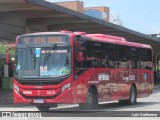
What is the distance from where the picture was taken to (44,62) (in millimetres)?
16875

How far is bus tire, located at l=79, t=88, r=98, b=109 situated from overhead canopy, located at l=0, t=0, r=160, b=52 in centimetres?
692

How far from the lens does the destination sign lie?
1716 cm

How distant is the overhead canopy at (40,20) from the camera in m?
25.5

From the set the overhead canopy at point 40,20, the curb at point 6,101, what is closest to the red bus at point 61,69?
the overhead canopy at point 40,20

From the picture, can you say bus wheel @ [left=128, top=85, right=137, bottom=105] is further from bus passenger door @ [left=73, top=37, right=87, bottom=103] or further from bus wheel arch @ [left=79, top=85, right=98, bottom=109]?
bus passenger door @ [left=73, top=37, right=87, bottom=103]

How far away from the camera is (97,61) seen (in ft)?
62.3

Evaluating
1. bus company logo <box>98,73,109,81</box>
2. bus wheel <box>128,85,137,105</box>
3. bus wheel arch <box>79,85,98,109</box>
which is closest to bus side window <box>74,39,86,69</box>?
bus wheel arch <box>79,85,98,109</box>

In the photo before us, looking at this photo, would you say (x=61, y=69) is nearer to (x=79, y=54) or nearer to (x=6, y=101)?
(x=79, y=54)

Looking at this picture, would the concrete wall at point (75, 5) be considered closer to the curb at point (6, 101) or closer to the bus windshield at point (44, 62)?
the curb at point (6, 101)

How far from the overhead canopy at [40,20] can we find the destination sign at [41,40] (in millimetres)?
5775

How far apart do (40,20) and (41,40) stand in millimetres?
13861

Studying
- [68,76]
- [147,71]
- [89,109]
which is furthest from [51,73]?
[147,71]

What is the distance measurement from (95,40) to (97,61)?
88 centimetres

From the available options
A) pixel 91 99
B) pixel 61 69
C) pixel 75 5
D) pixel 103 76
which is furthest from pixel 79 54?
pixel 75 5
